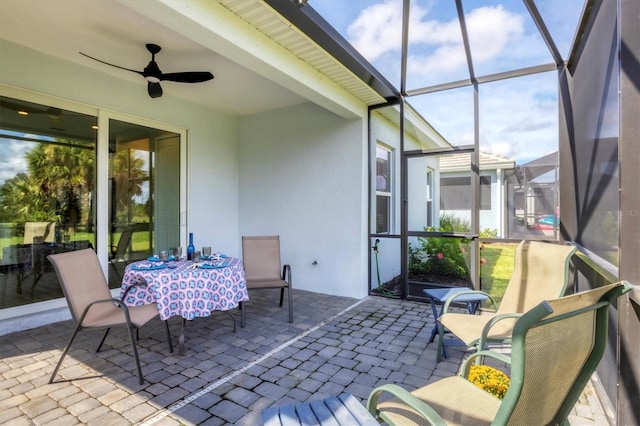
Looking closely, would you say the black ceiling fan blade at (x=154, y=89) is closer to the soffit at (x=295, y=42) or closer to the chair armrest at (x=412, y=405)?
the soffit at (x=295, y=42)

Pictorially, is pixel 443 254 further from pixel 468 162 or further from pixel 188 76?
pixel 188 76

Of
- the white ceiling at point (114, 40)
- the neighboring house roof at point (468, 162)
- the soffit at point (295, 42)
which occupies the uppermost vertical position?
the white ceiling at point (114, 40)

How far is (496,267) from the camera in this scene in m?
4.46

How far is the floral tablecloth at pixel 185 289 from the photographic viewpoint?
308cm

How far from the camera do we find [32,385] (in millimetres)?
2584

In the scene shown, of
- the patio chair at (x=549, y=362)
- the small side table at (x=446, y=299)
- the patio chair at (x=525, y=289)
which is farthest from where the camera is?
the small side table at (x=446, y=299)

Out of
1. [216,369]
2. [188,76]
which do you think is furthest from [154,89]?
[216,369]

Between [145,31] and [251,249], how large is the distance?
9.24 ft

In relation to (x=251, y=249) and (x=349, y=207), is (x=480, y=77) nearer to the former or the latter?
(x=349, y=207)

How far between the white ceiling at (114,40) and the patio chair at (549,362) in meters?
2.91

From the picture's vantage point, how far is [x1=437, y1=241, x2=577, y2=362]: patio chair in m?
2.63

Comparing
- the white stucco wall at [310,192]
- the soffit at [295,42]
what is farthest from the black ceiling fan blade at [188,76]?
the white stucco wall at [310,192]

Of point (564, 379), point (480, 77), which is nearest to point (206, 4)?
point (564, 379)

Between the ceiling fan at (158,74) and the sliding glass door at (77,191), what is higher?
the ceiling fan at (158,74)
